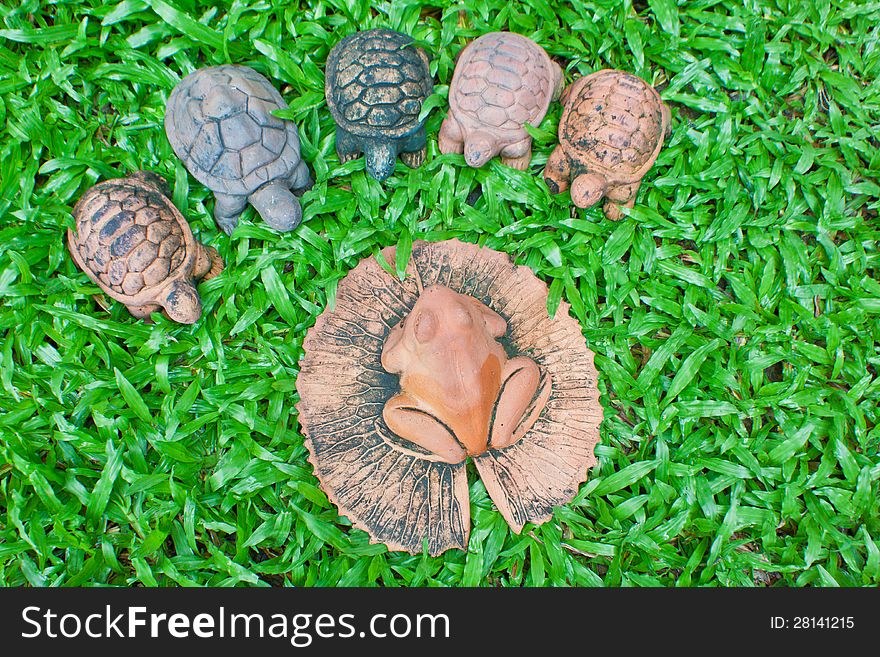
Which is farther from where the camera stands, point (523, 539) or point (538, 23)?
point (538, 23)

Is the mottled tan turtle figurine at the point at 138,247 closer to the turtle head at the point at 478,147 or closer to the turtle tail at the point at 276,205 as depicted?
the turtle tail at the point at 276,205

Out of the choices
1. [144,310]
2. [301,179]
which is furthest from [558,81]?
[144,310]

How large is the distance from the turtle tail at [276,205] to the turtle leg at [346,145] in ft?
0.89

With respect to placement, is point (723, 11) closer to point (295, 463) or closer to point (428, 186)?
point (428, 186)

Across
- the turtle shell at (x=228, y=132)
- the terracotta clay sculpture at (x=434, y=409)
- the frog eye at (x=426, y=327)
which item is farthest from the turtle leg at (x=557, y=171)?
the turtle shell at (x=228, y=132)

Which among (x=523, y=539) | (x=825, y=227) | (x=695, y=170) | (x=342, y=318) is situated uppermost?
(x=695, y=170)

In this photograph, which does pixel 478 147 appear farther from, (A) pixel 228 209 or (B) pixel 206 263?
(B) pixel 206 263

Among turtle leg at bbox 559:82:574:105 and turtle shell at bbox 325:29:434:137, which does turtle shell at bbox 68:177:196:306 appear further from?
turtle leg at bbox 559:82:574:105

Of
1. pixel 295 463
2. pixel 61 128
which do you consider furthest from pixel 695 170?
pixel 61 128

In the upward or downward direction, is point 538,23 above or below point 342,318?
above

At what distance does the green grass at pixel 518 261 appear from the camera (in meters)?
2.22

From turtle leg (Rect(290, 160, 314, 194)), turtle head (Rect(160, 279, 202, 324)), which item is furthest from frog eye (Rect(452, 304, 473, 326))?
turtle head (Rect(160, 279, 202, 324))

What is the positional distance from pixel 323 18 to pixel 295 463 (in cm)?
168

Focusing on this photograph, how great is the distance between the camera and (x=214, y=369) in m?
2.30
